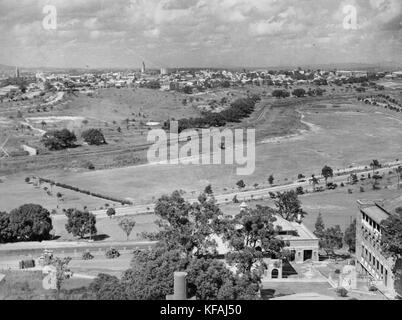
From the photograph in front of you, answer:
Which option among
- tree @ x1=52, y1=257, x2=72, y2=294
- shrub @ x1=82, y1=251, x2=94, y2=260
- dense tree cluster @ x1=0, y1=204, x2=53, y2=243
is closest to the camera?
tree @ x1=52, y1=257, x2=72, y2=294

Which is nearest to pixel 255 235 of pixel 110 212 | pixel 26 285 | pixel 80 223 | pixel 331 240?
pixel 331 240

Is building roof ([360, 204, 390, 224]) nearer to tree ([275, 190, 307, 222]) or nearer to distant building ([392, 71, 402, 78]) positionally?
tree ([275, 190, 307, 222])

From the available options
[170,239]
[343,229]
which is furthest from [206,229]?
[343,229]

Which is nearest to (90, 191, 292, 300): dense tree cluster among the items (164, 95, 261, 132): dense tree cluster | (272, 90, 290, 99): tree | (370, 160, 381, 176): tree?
(370, 160, 381, 176): tree

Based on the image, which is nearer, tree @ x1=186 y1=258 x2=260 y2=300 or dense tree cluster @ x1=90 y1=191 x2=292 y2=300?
tree @ x1=186 y1=258 x2=260 y2=300

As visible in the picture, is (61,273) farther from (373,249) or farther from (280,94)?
(280,94)

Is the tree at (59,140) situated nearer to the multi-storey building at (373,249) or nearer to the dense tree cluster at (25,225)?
the dense tree cluster at (25,225)
